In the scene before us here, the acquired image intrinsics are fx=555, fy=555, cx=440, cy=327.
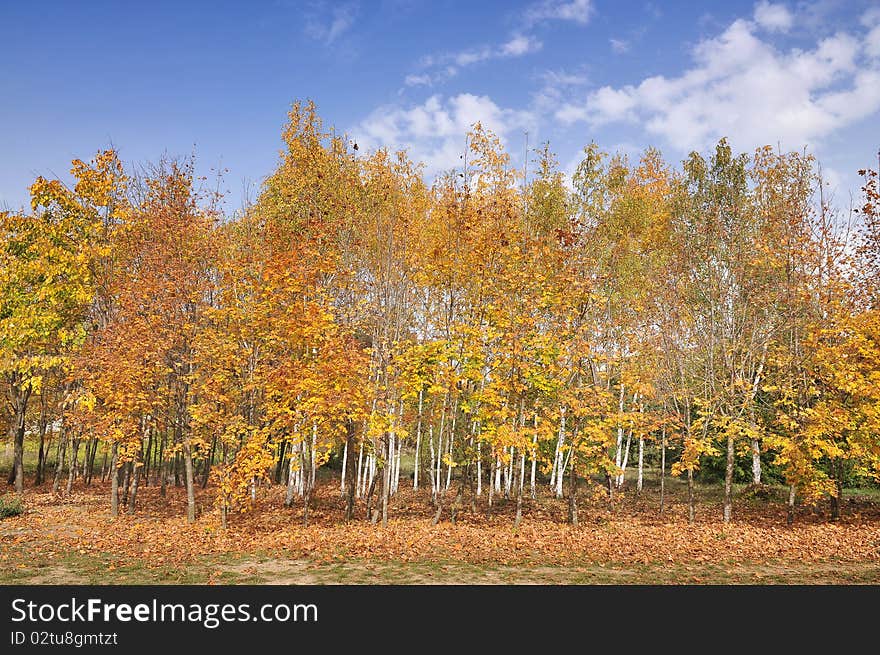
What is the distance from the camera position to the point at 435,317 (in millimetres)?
21781

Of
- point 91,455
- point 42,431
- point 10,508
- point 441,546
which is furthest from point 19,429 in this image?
Result: point 441,546

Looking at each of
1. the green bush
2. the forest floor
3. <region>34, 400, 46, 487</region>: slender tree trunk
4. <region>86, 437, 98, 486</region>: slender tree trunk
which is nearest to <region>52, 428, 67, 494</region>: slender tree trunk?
<region>34, 400, 46, 487</region>: slender tree trunk

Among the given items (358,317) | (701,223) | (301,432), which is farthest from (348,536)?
(701,223)

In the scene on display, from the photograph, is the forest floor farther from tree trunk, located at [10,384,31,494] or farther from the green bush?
tree trunk, located at [10,384,31,494]

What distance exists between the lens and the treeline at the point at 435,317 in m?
17.1

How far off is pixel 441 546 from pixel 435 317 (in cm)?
933

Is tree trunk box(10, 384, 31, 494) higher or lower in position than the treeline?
lower

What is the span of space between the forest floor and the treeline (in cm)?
128

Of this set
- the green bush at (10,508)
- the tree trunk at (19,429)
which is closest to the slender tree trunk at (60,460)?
the tree trunk at (19,429)

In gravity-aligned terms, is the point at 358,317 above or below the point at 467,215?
below

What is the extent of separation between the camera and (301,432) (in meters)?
16.6

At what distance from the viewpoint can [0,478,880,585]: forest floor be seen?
1178cm
